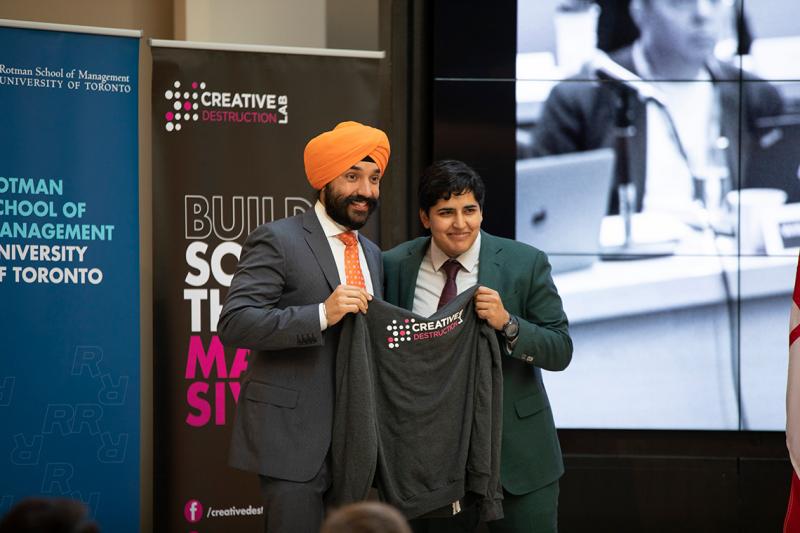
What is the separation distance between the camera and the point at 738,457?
540cm

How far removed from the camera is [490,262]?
3395 millimetres

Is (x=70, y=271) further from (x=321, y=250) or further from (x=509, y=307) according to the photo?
(x=509, y=307)

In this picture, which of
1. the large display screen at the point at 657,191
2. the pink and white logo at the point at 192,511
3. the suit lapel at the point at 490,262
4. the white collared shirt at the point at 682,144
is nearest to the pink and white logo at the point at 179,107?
the large display screen at the point at 657,191

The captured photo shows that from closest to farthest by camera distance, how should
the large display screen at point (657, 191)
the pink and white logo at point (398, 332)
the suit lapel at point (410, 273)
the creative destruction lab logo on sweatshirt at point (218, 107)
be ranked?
the pink and white logo at point (398, 332), the suit lapel at point (410, 273), the creative destruction lab logo on sweatshirt at point (218, 107), the large display screen at point (657, 191)

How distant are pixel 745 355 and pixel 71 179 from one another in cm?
348

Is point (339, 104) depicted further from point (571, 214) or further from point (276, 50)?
point (571, 214)

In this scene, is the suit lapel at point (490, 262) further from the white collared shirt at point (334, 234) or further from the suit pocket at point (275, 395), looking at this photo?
the suit pocket at point (275, 395)

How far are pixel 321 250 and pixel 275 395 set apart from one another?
0.46 meters

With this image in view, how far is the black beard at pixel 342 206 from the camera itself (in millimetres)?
3182

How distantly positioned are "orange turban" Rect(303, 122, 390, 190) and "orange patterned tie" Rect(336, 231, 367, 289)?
180mm

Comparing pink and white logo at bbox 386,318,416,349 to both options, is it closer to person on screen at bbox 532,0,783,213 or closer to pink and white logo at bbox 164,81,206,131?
pink and white logo at bbox 164,81,206,131

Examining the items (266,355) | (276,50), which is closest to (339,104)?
(276,50)

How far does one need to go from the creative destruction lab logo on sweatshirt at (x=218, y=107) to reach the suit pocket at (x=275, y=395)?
7.19 feet

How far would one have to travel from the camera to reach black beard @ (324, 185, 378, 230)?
10.4 feet
